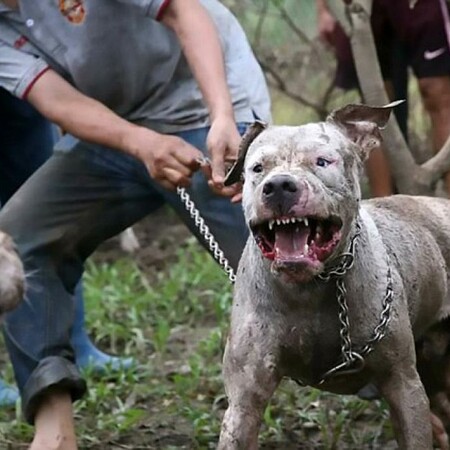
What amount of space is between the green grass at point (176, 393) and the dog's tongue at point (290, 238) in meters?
1.64

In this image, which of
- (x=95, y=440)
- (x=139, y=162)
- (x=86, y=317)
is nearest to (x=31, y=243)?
(x=139, y=162)

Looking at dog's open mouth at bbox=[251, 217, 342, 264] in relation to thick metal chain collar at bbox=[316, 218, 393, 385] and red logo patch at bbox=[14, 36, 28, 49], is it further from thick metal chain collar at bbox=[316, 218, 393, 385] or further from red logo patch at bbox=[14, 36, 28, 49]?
red logo patch at bbox=[14, 36, 28, 49]

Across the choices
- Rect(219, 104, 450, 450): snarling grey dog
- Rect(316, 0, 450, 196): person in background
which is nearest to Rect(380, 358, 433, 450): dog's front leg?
Rect(219, 104, 450, 450): snarling grey dog

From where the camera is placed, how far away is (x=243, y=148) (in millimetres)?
3965

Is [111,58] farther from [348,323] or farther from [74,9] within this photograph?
[348,323]

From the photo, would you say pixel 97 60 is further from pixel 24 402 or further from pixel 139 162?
pixel 24 402

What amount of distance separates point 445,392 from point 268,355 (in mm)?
975

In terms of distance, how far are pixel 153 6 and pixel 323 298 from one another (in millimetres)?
1322

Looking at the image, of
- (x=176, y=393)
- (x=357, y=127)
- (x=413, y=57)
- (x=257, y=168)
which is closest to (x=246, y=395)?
(x=257, y=168)

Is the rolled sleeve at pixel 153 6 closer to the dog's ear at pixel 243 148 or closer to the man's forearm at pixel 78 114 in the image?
the man's forearm at pixel 78 114

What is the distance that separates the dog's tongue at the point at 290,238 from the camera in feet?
11.8

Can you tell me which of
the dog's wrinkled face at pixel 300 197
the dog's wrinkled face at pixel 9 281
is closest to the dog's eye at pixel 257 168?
the dog's wrinkled face at pixel 300 197

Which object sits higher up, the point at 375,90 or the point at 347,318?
the point at 375,90

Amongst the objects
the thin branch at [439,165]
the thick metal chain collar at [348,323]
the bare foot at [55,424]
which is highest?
the thick metal chain collar at [348,323]
